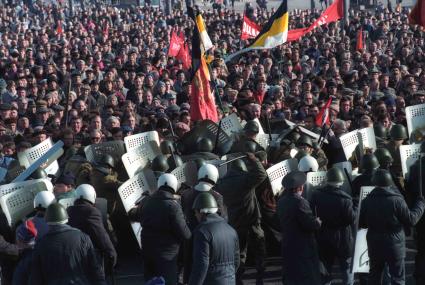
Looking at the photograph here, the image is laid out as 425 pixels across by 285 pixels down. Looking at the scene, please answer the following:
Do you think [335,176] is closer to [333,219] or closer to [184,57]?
[333,219]

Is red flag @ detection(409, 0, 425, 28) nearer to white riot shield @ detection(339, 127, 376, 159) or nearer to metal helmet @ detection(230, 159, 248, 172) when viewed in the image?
white riot shield @ detection(339, 127, 376, 159)

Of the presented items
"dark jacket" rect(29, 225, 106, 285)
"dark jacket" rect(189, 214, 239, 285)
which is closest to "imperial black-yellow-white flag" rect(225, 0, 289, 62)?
"dark jacket" rect(189, 214, 239, 285)

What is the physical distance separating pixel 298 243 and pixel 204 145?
334 cm

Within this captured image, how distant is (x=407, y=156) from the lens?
12.4m

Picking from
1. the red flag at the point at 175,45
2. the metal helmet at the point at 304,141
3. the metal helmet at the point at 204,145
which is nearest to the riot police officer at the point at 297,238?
the metal helmet at the point at 304,141

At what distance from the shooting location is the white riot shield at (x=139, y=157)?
1262 cm

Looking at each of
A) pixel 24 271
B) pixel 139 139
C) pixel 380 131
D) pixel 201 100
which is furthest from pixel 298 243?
pixel 201 100

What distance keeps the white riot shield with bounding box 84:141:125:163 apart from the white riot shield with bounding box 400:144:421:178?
3.53 meters

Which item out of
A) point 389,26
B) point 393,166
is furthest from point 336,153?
point 389,26

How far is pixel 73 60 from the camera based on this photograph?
2528 cm

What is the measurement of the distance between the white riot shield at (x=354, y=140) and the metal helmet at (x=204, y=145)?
1.68 metres

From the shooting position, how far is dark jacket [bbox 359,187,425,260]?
33.7 feet

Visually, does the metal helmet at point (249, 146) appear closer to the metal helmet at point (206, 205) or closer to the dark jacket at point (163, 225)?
the dark jacket at point (163, 225)

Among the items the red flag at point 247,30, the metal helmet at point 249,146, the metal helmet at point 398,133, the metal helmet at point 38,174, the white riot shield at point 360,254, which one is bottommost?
the white riot shield at point 360,254
